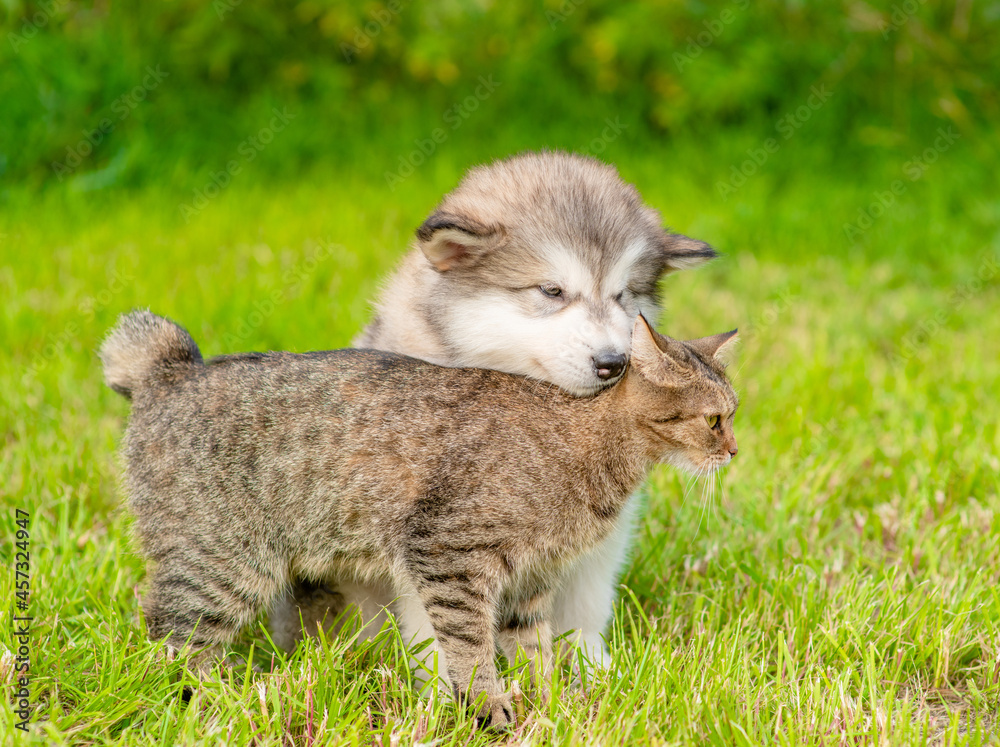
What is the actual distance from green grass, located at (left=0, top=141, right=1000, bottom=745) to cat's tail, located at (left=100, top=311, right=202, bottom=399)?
578 mm

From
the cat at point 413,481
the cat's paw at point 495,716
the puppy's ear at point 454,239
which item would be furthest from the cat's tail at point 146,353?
the cat's paw at point 495,716

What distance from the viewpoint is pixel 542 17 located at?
8375 millimetres

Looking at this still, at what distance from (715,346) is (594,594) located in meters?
0.88

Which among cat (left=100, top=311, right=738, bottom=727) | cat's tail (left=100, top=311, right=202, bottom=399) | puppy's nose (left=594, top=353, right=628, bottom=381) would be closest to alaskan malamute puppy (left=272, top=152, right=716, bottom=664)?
puppy's nose (left=594, top=353, right=628, bottom=381)

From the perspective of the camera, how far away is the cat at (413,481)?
2828 mm

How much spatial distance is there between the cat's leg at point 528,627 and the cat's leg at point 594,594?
0.37 feet

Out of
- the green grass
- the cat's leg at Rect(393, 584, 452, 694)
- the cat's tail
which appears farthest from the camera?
the cat's tail

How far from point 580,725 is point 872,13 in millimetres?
6714

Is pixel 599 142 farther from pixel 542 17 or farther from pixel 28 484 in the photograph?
pixel 28 484

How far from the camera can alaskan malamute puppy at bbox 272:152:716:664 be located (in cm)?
312

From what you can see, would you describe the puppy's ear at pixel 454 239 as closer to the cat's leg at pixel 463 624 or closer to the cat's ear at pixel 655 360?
the cat's ear at pixel 655 360

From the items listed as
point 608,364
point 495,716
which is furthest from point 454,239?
point 495,716

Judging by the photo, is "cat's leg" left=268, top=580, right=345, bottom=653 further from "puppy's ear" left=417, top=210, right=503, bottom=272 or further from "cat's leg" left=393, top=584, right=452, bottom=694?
"puppy's ear" left=417, top=210, right=503, bottom=272

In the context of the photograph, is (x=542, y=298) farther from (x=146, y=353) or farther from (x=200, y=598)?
(x=200, y=598)
